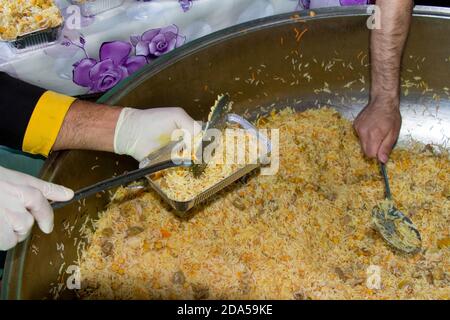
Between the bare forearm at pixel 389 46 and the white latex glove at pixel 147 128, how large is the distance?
0.69 metres

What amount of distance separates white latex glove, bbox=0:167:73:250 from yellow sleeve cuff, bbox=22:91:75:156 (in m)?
0.28

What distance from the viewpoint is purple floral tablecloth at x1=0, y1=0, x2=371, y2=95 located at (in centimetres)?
182

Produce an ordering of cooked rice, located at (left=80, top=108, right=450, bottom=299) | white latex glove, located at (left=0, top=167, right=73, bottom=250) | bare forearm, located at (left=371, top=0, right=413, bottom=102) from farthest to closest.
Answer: bare forearm, located at (left=371, top=0, right=413, bottom=102), cooked rice, located at (left=80, top=108, right=450, bottom=299), white latex glove, located at (left=0, top=167, right=73, bottom=250)

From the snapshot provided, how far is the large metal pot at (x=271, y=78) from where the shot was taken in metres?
1.77

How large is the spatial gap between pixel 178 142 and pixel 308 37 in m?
0.66

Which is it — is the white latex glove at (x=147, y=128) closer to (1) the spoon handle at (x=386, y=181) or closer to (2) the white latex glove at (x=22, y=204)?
(2) the white latex glove at (x=22, y=204)

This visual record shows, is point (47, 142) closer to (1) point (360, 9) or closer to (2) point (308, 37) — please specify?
(2) point (308, 37)

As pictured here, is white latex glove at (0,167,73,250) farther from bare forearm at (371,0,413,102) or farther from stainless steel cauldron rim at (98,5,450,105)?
bare forearm at (371,0,413,102)

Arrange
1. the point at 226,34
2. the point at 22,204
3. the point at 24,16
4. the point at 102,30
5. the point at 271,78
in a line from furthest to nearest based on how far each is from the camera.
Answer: the point at 271,78, the point at 226,34, the point at 102,30, the point at 24,16, the point at 22,204

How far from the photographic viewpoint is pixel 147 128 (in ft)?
5.80

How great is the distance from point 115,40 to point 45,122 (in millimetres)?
362

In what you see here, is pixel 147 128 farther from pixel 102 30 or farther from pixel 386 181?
pixel 386 181

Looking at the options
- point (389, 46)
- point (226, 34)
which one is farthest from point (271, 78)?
point (389, 46)

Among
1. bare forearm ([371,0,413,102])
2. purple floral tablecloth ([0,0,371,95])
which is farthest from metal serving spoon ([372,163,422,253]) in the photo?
purple floral tablecloth ([0,0,371,95])
